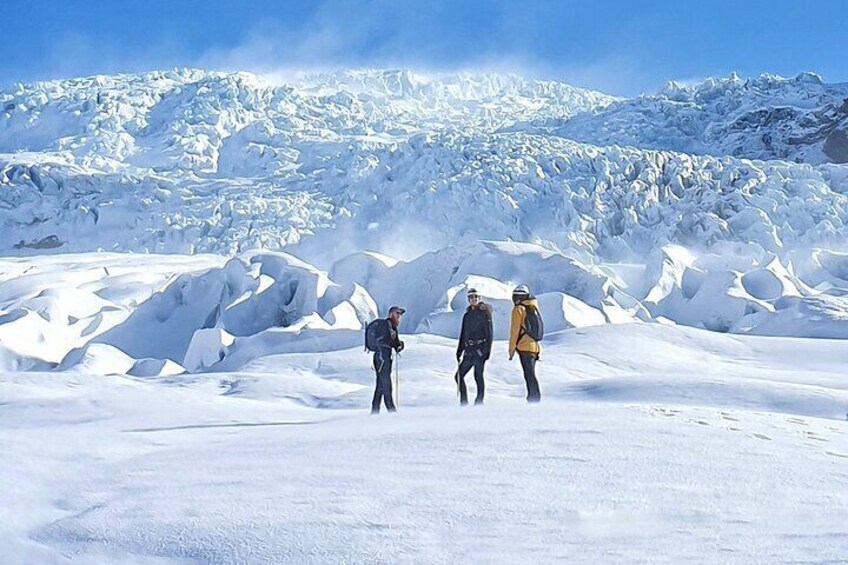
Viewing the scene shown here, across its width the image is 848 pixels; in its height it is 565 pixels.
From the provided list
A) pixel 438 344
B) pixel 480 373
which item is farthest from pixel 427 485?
pixel 438 344

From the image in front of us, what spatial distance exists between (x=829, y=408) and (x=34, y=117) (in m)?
67.9

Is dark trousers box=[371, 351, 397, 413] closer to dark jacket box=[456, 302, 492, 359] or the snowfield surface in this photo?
the snowfield surface

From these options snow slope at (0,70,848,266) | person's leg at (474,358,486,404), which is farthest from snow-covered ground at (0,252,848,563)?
snow slope at (0,70,848,266)

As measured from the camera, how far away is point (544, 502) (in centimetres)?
393

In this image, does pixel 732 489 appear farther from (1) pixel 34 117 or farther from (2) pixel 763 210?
(1) pixel 34 117

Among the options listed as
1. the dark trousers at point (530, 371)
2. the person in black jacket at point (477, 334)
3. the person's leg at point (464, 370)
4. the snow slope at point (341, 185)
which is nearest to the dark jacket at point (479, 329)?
the person in black jacket at point (477, 334)

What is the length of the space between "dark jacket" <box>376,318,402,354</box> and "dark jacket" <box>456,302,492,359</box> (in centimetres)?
51

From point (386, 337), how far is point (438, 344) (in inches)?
261

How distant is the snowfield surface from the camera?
12.3 feet

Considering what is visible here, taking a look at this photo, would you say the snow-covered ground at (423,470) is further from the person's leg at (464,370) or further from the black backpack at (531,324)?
the black backpack at (531,324)

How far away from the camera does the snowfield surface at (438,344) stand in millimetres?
3764

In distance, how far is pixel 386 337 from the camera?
7.16 metres

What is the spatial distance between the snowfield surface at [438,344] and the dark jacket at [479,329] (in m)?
0.59

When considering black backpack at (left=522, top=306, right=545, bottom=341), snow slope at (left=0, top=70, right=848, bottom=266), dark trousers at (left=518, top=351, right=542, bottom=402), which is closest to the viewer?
black backpack at (left=522, top=306, right=545, bottom=341)
